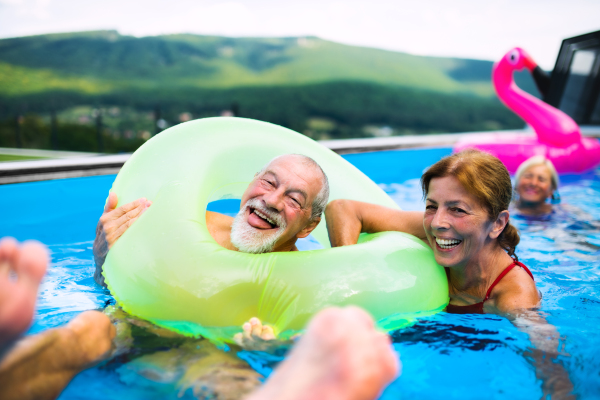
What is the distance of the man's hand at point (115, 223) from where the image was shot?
2021 mm

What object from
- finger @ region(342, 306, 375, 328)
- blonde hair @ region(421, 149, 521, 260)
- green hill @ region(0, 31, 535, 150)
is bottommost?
green hill @ region(0, 31, 535, 150)

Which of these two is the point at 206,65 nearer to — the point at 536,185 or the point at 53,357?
the point at 536,185

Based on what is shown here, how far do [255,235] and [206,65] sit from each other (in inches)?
745

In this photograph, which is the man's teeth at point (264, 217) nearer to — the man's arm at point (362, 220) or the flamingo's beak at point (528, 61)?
the man's arm at point (362, 220)

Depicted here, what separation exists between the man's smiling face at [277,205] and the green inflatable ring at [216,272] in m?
0.22

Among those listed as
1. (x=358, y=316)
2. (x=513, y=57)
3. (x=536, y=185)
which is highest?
(x=513, y=57)

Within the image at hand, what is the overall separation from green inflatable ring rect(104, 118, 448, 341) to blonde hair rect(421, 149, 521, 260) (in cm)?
35

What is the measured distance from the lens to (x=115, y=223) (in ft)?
6.71

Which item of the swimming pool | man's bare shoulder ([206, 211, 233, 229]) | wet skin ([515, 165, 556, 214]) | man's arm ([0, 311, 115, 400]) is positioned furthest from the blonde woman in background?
man's arm ([0, 311, 115, 400])

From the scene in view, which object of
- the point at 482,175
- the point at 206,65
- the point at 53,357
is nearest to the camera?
the point at 53,357

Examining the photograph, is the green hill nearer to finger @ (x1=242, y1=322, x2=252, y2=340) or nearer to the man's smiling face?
the man's smiling face

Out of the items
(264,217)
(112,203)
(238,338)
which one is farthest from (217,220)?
(238,338)

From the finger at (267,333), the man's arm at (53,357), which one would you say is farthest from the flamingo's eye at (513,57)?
the man's arm at (53,357)

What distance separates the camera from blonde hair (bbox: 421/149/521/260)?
1860mm
